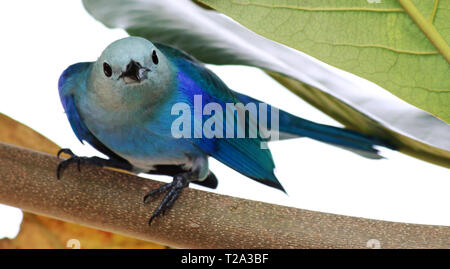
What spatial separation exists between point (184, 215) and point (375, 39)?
14.1 inches

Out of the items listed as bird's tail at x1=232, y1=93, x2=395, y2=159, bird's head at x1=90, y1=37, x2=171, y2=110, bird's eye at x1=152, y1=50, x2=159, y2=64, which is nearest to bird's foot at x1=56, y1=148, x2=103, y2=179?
bird's head at x1=90, y1=37, x2=171, y2=110

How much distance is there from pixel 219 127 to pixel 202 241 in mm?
282

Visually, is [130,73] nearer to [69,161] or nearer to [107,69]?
[107,69]

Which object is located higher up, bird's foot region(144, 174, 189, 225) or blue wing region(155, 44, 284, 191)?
blue wing region(155, 44, 284, 191)

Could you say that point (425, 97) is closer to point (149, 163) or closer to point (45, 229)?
point (149, 163)

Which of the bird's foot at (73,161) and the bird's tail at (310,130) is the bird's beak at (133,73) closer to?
the bird's foot at (73,161)

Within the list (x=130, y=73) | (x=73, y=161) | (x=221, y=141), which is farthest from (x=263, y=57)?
(x=73, y=161)

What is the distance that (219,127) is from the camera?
2.99 ft

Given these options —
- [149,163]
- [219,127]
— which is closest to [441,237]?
[219,127]

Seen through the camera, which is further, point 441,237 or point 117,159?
point 117,159

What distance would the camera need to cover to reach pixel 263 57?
92 centimetres

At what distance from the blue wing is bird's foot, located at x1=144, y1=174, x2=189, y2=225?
95 mm

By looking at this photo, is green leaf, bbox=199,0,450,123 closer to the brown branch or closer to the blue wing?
the brown branch

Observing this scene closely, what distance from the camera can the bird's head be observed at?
2.41 feet
